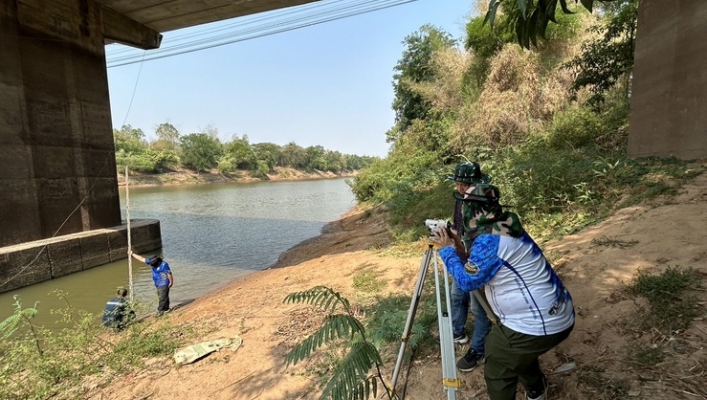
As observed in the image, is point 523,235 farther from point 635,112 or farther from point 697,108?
point 635,112

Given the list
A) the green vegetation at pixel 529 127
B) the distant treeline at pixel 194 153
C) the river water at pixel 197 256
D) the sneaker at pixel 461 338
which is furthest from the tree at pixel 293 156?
the sneaker at pixel 461 338

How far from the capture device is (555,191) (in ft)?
19.9

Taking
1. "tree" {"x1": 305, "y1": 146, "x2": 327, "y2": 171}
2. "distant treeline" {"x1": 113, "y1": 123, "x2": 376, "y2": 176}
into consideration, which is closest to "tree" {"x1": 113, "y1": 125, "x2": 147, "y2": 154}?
"distant treeline" {"x1": 113, "y1": 123, "x2": 376, "y2": 176}

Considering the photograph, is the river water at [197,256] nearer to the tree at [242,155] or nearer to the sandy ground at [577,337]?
the sandy ground at [577,337]

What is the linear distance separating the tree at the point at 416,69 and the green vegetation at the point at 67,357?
16.8m

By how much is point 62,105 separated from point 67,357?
9120 mm

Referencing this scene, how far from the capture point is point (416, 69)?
63.7 ft

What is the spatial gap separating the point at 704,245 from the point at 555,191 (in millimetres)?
2874

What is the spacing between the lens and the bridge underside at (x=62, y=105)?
8734mm

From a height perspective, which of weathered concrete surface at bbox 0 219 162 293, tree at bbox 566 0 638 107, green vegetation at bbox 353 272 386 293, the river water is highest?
tree at bbox 566 0 638 107

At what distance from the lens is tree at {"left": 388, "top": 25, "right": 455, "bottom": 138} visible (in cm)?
1897

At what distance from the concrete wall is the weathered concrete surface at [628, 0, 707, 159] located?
543 inches

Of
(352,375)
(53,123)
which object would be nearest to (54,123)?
(53,123)

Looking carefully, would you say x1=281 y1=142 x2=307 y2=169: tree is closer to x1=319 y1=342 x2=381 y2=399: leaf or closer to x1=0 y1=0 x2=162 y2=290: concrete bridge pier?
x1=0 y1=0 x2=162 y2=290: concrete bridge pier
